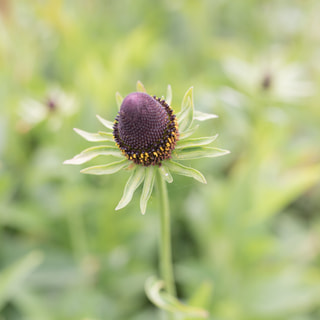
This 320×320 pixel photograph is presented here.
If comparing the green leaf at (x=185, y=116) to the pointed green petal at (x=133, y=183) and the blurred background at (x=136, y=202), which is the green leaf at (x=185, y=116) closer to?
the pointed green petal at (x=133, y=183)

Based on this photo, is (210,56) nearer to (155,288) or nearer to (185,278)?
(185,278)

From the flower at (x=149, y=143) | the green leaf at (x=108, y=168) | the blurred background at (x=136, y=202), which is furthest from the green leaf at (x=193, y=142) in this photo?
the blurred background at (x=136, y=202)

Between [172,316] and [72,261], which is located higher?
[72,261]

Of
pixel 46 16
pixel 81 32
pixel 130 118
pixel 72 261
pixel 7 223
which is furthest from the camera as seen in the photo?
pixel 81 32

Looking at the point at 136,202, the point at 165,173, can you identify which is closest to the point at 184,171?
the point at 165,173

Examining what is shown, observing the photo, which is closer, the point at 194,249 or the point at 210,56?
the point at 194,249

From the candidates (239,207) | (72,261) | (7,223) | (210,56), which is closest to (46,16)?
(210,56)

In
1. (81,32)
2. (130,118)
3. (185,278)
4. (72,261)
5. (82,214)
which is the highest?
(81,32)
